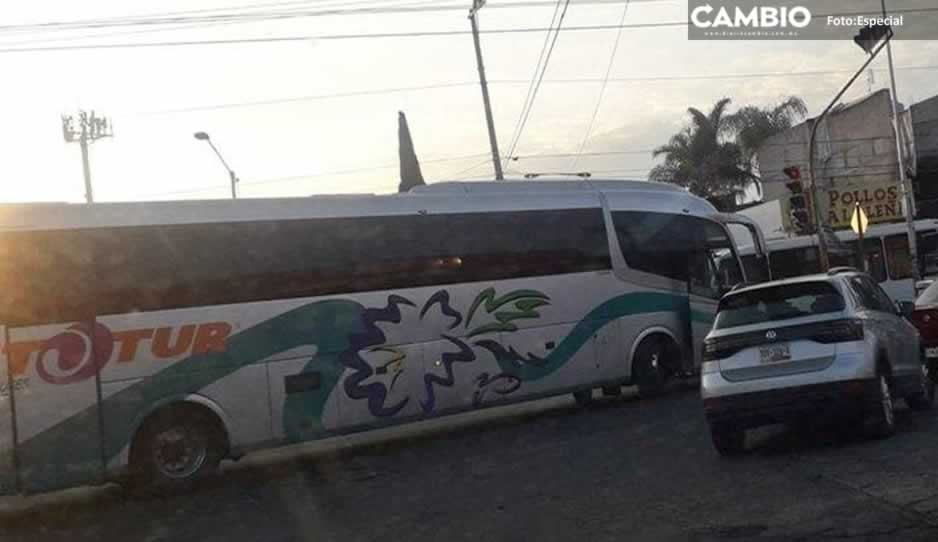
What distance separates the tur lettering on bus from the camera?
36.2 feet

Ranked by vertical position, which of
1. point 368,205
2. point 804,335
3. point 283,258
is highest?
point 368,205

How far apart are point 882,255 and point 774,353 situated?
73.4ft

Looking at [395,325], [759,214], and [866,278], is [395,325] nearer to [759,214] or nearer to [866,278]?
[866,278]

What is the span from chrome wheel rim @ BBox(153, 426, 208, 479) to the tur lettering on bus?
0.91m

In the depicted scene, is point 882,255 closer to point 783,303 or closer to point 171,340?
point 783,303

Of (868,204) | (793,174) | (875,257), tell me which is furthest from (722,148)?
(793,174)

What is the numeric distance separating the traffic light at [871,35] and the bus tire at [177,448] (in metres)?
15.8

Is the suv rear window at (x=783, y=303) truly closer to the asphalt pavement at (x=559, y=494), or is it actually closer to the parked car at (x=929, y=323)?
the asphalt pavement at (x=559, y=494)

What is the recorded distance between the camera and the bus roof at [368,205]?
1080 cm

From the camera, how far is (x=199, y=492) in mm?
11156

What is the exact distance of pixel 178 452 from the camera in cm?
1136

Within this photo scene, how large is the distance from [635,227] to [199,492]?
27.8ft

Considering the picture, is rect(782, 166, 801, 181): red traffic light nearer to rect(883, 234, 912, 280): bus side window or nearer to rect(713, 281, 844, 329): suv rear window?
rect(883, 234, 912, 280): bus side window

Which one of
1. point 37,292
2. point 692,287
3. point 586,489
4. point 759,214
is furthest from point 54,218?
point 759,214
